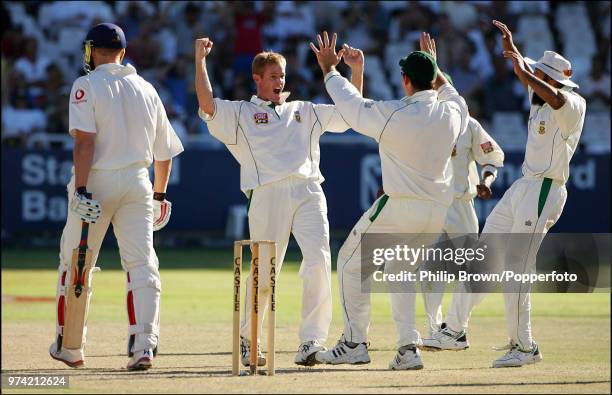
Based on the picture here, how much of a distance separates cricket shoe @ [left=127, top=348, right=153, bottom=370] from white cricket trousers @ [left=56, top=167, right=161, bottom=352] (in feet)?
0.12

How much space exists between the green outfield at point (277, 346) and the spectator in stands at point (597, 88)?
29.9 ft

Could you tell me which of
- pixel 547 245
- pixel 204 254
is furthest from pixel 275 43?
pixel 547 245

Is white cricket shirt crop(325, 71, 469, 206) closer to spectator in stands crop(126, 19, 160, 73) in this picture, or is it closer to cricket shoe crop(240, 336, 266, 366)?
Result: cricket shoe crop(240, 336, 266, 366)

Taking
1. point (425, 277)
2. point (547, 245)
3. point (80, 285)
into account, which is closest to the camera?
point (80, 285)

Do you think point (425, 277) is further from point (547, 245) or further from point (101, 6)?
point (101, 6)

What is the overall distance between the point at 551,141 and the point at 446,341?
2.00m

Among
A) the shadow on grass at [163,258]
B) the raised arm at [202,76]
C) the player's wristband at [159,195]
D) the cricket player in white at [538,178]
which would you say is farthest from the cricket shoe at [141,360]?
the shadow on grass at [163,258]

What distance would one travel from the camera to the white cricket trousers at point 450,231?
11.7 metres

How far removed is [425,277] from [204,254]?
435 inches

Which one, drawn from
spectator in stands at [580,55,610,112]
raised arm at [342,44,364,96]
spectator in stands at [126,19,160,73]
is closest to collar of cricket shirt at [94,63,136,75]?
raised arm at [342,44,364,96]

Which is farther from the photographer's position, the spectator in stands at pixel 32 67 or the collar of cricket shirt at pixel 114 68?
the spectator in stands at pixel 32 67

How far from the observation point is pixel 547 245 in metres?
22.5

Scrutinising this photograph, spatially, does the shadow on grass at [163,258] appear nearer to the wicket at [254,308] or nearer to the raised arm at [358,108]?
the raised arm at [358,108]

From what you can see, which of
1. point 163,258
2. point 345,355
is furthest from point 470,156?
point 163,258
